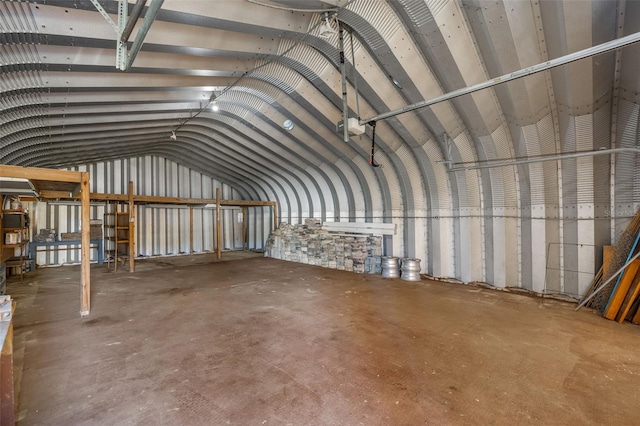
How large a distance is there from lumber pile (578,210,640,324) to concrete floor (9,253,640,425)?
0.30m

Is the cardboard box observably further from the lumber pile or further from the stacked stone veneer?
the lumber pile

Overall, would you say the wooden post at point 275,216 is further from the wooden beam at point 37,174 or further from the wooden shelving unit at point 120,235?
the wooden beam at point 37,174

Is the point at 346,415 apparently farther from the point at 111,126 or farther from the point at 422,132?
the point at 111,126

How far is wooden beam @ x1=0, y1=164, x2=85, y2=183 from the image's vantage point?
4.18 metres

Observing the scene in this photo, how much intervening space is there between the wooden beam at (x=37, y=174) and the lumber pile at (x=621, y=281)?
8973 millimetres

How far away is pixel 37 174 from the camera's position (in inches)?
179

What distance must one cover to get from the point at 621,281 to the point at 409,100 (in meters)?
4.76

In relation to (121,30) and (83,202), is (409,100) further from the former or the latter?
(83,202)

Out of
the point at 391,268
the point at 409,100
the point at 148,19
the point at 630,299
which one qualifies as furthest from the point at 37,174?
the point at 630,299

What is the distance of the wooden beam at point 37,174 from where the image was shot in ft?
13.7

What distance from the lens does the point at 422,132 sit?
6.89m

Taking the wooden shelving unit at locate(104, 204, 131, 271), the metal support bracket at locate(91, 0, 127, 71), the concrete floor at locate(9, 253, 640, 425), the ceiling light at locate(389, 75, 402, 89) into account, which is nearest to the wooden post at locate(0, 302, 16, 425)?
the concrete floor at locate(9, 253, 640, 425)

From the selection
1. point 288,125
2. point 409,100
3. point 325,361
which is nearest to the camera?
point 325,361

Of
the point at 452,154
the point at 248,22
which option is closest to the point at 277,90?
the point at 248,22
